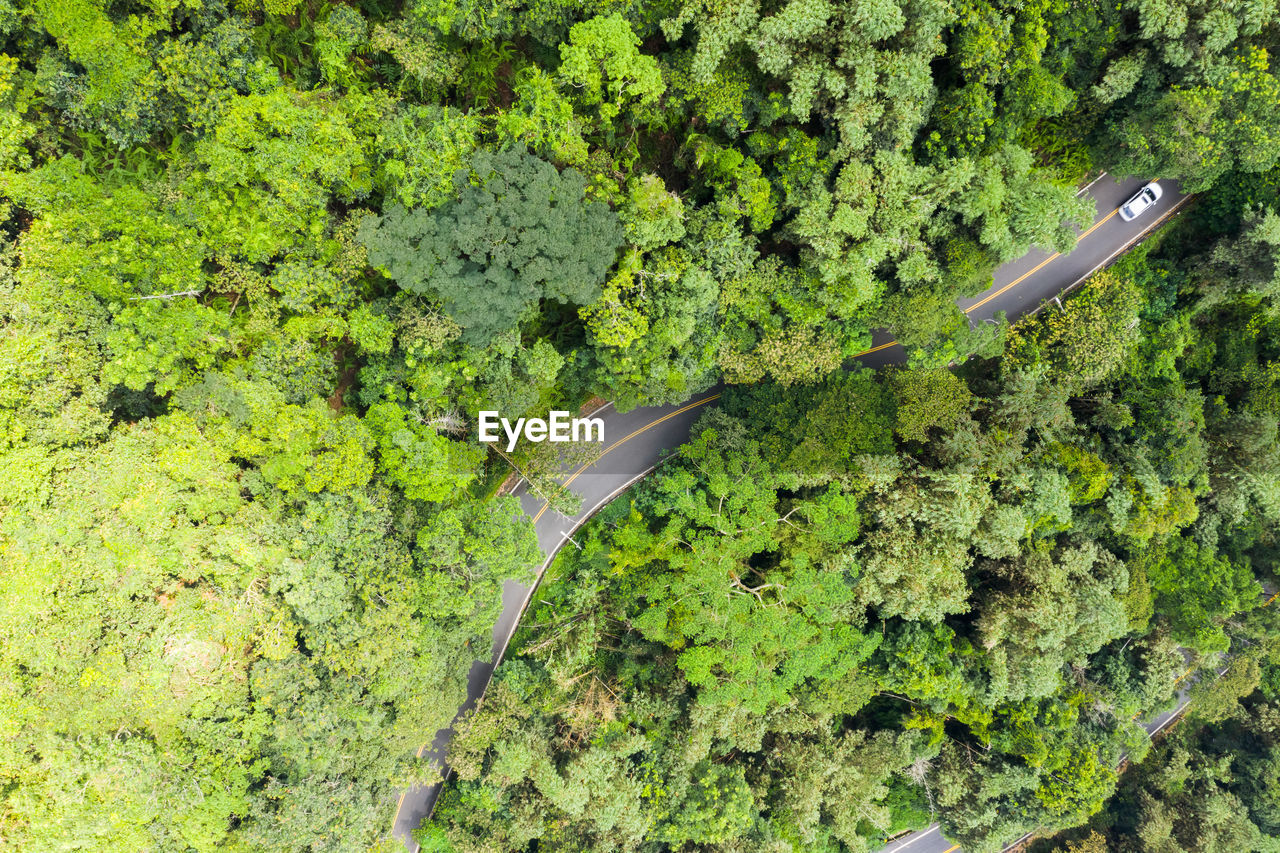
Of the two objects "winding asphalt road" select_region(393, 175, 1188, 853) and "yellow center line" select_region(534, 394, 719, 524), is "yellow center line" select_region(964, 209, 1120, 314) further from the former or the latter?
"yellow center line" select_region(534, 394, 719, 524)

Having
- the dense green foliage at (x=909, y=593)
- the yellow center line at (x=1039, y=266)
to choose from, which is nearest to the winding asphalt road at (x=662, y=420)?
the yellow center line at (x=1039, y=266)

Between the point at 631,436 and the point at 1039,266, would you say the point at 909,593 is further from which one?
the point at 1039,266

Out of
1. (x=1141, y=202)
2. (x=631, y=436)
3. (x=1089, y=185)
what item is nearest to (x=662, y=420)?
(x=631, y=436)

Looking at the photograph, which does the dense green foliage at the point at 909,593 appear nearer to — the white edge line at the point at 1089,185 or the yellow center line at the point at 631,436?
the yellow center line at the point at 631,436

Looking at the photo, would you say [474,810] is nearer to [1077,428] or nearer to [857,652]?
[857,652]

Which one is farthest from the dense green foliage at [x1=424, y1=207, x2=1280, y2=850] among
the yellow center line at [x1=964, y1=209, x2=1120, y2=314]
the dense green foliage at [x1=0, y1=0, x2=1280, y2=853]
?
the yellow center line at [x1=964, y1=209, x2=1120, y2=314]

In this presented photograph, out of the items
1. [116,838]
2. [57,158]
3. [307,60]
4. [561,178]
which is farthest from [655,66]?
[116,838]
